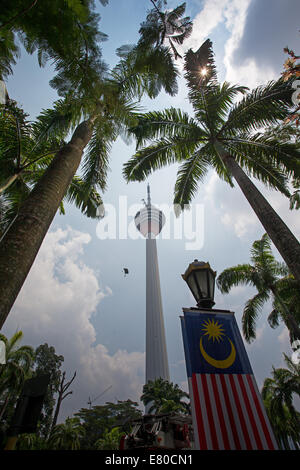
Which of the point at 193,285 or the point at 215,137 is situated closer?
the point at 193,285

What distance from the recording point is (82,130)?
5070mm

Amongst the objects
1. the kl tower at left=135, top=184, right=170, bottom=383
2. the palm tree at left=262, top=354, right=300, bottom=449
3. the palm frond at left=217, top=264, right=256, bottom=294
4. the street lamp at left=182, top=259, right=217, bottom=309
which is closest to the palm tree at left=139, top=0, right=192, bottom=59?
the street lamp at left=182, top=259, right=217, bottom=309

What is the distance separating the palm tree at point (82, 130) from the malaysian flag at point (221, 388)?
7.04 ft

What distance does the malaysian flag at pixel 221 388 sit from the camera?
2.61 metres

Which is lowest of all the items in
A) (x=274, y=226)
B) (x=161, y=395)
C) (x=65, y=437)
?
(x=274, y=226)

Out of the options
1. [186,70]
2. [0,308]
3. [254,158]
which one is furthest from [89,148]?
[0,308]

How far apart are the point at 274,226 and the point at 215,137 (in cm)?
531

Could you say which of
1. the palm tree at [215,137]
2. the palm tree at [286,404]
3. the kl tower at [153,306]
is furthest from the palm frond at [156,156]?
the kl tower at [153,306]

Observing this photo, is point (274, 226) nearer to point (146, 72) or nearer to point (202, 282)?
point (202, 282)

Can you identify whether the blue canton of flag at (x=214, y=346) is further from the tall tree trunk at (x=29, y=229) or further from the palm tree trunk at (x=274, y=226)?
the tall tree trunk at (x=29, y=229)

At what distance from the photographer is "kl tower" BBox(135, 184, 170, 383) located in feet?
142

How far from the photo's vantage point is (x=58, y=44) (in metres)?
4.26

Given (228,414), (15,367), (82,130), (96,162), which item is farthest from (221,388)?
(15,367)

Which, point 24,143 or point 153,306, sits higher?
point 153,306
